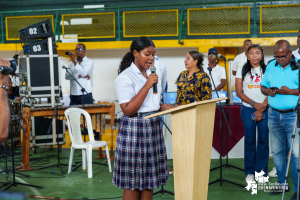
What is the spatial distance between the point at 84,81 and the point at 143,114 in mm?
4723

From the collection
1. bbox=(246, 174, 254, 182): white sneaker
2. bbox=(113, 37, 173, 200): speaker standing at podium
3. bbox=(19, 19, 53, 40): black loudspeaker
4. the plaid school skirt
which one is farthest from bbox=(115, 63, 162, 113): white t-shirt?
bbox=(19, 19, 53, 40): black loudspeaker

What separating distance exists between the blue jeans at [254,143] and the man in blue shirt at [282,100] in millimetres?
470

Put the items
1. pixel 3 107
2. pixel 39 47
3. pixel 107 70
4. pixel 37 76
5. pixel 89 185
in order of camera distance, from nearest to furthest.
Result: pixel 3 107
pixel 89 185
pixel 37 76
pixel 39 47
pixel 107 70

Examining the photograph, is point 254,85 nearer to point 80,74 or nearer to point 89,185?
point 89,185

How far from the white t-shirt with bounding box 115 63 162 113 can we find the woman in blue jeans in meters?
2.23

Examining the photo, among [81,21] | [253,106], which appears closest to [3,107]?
[253,106]

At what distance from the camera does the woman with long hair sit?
4387 mm

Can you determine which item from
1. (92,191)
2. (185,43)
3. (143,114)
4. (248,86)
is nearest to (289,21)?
(185,43)

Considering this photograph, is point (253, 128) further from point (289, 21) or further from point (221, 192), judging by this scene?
point (289, 21)

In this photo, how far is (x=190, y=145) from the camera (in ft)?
8.09

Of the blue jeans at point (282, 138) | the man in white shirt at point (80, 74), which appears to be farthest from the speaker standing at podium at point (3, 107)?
the man in white shirt at point (80, 74)

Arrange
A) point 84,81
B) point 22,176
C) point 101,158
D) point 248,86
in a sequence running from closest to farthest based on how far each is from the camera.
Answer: point 248,86, point 22,176, point 101,158, point 84,81

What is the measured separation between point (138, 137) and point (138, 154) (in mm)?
129

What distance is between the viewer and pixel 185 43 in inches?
384
